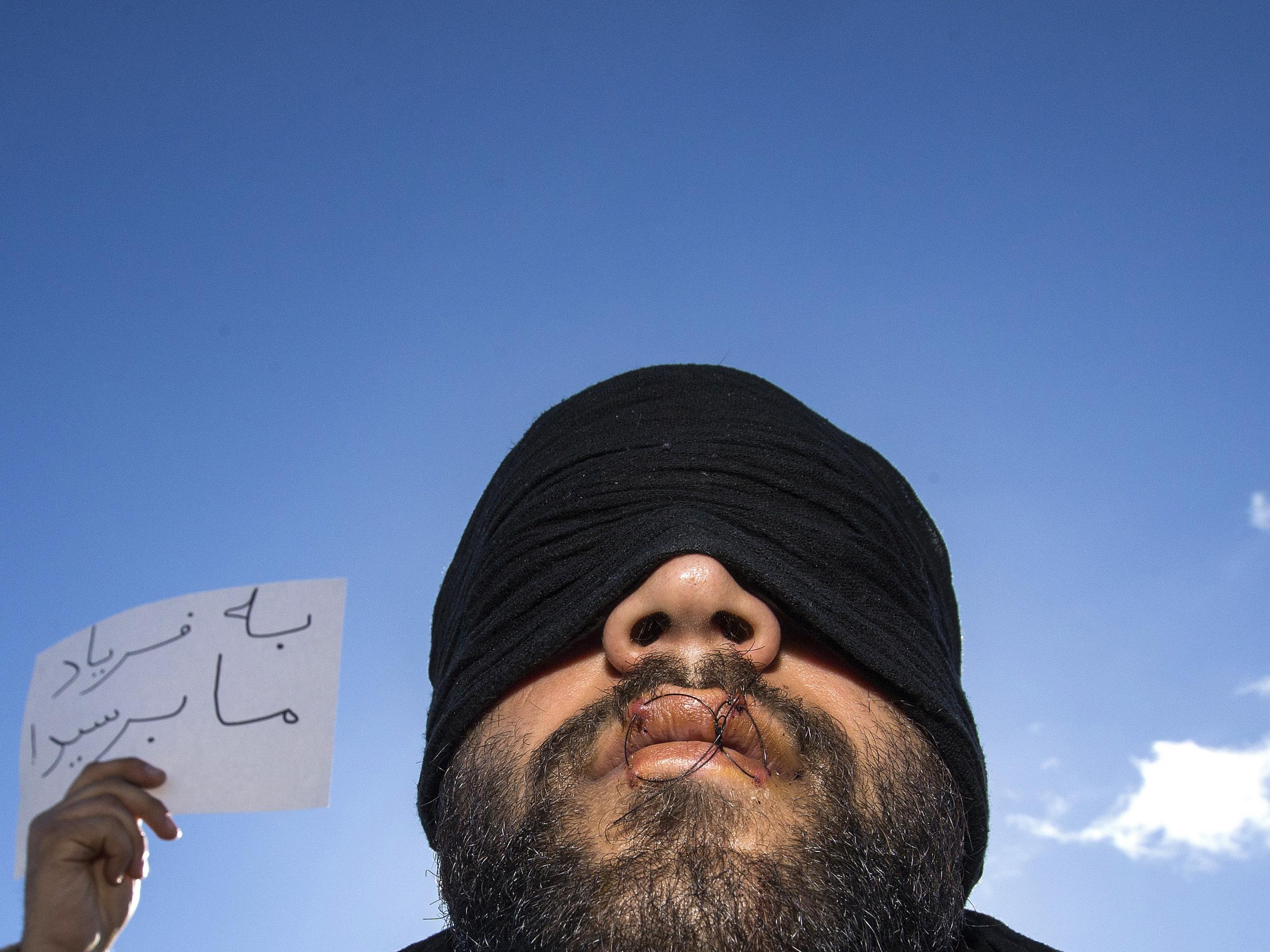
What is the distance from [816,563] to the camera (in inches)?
58.2

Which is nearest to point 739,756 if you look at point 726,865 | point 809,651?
point 726,865

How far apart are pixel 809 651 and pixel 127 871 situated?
1.65 meters

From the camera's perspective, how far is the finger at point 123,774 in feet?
6.38

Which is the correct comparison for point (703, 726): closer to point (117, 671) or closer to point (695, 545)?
point (695, 545)

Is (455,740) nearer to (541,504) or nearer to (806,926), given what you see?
(541,504)

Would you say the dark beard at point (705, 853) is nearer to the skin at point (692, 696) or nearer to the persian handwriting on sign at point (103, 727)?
the skin at point (692, 696)

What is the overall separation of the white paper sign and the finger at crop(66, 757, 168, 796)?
3 centimetres

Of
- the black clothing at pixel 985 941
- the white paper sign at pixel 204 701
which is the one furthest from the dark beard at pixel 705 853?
the white paper sign at pixel 204 701

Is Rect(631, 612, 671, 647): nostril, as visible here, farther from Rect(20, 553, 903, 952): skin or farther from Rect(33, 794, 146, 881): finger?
Rect(33, 794, 146, 881): finger

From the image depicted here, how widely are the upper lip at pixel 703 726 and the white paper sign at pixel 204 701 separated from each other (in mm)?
1067

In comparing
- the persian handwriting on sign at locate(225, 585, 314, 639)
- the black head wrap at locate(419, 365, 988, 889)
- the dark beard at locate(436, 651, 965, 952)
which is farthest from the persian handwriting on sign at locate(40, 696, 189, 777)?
the dark beard at locate(436, 651, 965, 952)

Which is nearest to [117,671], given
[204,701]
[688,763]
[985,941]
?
[204,701]

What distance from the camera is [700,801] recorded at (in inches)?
44.8

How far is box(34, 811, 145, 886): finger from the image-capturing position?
181 centimetres
